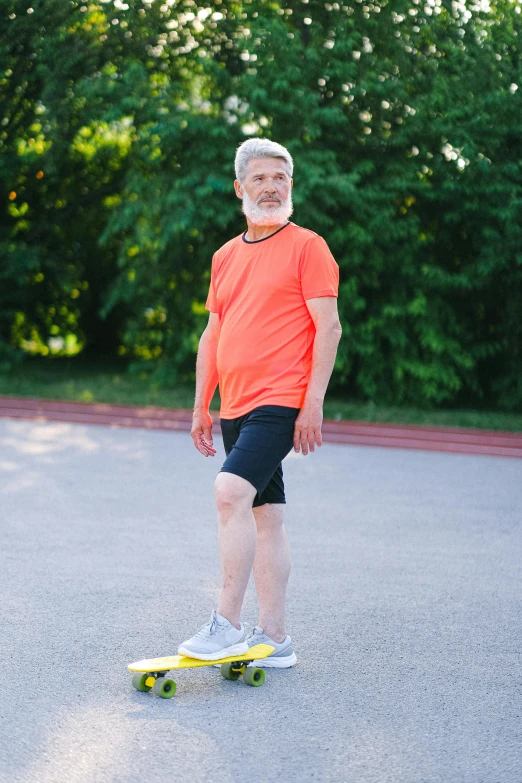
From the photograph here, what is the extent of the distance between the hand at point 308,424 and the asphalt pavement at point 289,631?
87cm

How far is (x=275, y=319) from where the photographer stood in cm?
388

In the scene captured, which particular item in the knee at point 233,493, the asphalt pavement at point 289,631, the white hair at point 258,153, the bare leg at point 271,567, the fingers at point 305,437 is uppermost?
the white hair at point 258,153

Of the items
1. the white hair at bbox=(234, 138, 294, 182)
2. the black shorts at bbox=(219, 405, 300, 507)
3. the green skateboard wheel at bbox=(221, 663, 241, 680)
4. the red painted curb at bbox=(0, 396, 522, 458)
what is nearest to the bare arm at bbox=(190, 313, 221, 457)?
the black shorts at bbox=(219, 405, 300, 507)

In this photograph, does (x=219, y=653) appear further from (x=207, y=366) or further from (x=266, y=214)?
(x=266, y=214)

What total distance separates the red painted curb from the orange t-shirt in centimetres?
677

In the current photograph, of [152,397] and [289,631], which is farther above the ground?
[152,397]

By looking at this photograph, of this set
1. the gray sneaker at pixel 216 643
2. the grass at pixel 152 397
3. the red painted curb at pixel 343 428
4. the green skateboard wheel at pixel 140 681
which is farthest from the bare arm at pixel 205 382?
the grass at pixel 152 397

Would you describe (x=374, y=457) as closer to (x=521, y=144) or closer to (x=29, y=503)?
(x=29, y=503)

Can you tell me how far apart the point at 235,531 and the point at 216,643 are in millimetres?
402

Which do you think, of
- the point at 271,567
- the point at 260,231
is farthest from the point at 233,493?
the point at 260,231

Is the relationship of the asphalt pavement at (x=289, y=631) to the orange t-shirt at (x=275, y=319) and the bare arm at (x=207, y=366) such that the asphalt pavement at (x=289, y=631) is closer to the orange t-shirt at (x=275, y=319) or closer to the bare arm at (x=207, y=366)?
the bare arm at (x=207, y=366)

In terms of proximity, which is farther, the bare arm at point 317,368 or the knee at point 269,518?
the knee at point 269,518

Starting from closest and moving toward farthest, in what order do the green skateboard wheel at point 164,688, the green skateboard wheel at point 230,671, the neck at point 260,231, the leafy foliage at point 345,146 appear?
1. the green skateboard wheel at point 164,688
2. the green skateboard wheel at point 230,671
3. the neck at point 260,231
4. the leafy foliage at point 345,146

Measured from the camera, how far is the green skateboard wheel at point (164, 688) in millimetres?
3586
